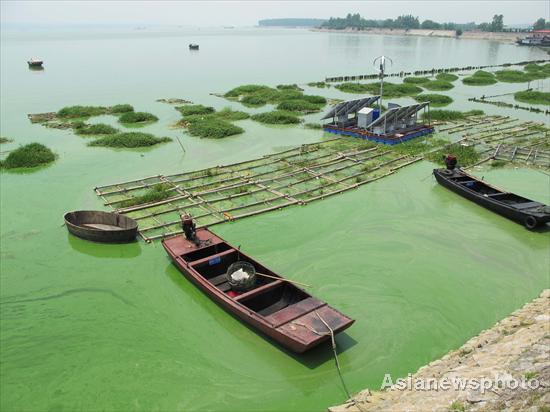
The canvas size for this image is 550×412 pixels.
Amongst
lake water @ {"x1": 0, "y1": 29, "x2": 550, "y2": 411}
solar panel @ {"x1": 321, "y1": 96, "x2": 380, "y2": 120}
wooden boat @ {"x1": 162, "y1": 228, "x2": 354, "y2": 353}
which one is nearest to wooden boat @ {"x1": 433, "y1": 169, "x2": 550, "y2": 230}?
lake water @ {"x1": 0, "y1": 29, "x2": 550, "y2": 411}

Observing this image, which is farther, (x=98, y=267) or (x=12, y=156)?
(x=12, y=156)

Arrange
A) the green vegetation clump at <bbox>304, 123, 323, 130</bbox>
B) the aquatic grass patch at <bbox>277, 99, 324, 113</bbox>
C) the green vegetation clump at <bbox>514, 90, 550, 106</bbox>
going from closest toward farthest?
the green vegetation clump at <bbox>304, 123, 323, 130</bbox>
the aquatic grass patch at <bbox>277, 99, 324, 113</bbox>
the green vegetation clump at <bbox>514, 90, 550, 106</bbox>

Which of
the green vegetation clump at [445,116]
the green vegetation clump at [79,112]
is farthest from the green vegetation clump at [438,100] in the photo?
the green vegetation clump at [79,112]

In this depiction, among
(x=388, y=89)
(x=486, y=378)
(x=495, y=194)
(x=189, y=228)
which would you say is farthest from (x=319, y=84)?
(x=486, y=378)

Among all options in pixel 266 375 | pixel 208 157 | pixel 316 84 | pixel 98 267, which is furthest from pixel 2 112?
pixel 266 375

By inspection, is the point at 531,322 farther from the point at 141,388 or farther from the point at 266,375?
the point at 141,388

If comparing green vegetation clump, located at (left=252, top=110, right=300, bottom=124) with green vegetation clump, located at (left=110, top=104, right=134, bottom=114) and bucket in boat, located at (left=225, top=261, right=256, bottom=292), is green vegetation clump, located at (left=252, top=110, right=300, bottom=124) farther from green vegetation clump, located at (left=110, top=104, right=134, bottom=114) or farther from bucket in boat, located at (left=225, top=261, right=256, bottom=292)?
bucket in boat, located at (left=225, top=261, right=256, bottom=292)
